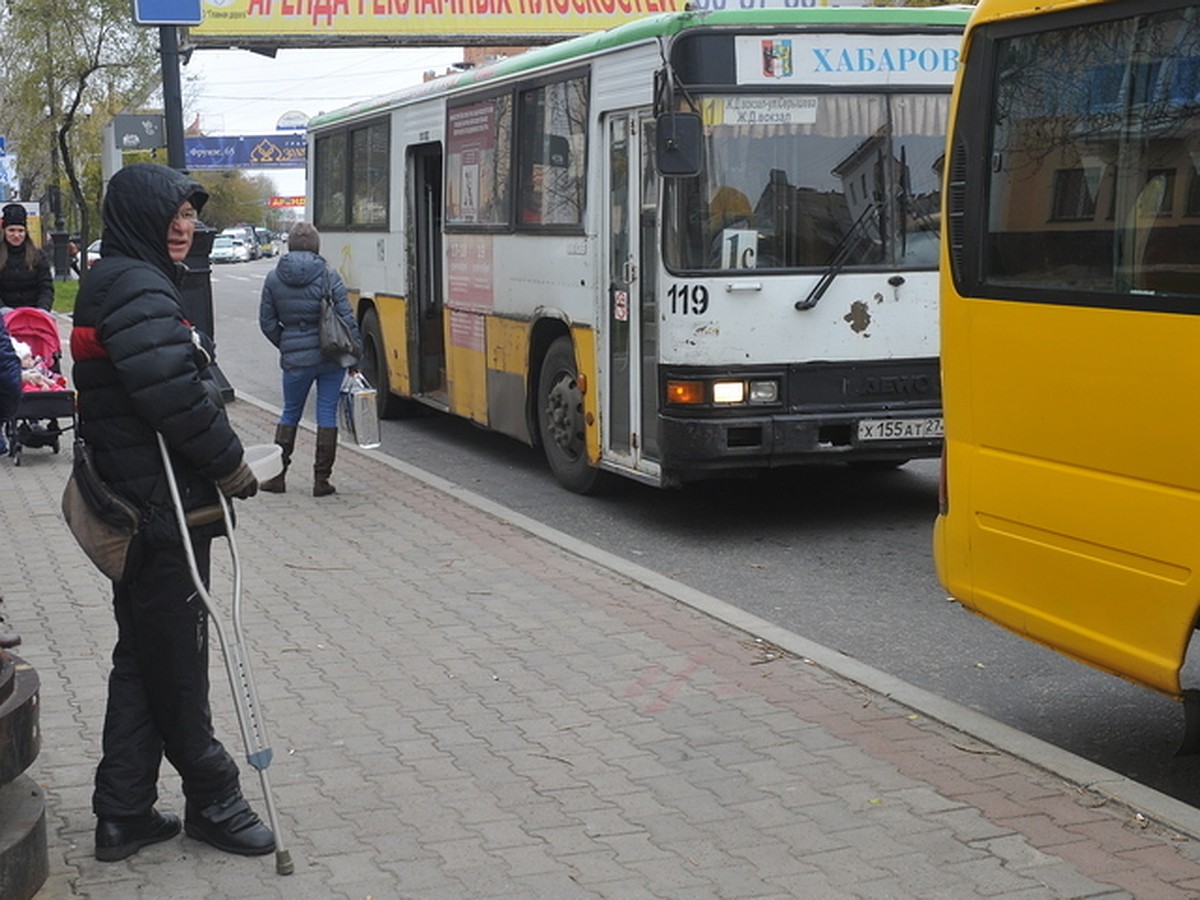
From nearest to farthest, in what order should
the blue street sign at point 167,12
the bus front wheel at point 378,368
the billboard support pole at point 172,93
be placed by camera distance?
the blue street sign at point 167,12, the bus front wheel at point 378,368, the billboard support pole at point 172,93

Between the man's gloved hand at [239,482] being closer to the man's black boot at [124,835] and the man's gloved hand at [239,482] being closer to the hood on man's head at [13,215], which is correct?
the man's black boot at [124,835]

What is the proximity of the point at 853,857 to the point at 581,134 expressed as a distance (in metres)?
6.95

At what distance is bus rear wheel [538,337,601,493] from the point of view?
11.4m

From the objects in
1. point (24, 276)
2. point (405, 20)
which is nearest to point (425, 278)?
point (24, 276)

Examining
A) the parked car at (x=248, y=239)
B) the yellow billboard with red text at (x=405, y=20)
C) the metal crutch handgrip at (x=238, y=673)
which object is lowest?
the metal crutch handgrip at (x=238, y=673)

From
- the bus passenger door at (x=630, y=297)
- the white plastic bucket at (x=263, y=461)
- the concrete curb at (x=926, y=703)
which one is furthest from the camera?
the bus passenger door at (x=630, y=297)

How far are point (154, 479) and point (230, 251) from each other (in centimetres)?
7983

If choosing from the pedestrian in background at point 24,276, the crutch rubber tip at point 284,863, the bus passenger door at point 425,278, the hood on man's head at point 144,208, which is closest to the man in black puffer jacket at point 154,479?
the hood on man's head at point 144,208

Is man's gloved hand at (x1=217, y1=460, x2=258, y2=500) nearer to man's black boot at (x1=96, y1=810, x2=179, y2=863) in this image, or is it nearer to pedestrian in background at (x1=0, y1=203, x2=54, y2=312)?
man's black boot at (x1=96, y1=810, x2=179, y2=863)

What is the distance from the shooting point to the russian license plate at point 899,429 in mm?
9906

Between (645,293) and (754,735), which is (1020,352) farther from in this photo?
(645,293)

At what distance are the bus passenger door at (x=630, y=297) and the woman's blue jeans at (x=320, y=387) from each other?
6.46ft

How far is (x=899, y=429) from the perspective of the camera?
32.7 feet

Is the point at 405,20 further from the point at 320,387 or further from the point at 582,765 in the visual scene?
the point at 582,765
